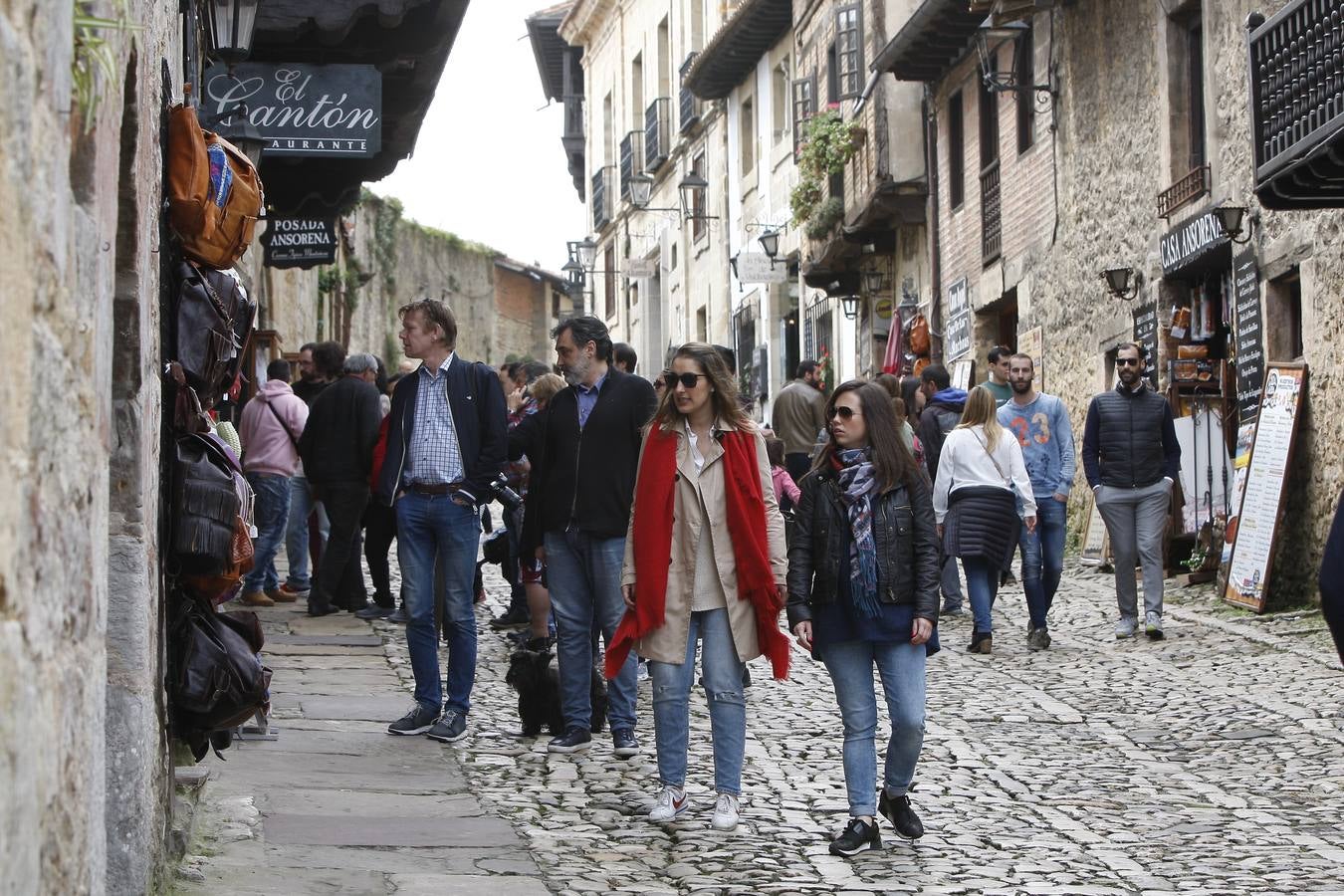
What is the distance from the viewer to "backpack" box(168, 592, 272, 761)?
214 inches

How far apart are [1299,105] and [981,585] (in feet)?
11.8

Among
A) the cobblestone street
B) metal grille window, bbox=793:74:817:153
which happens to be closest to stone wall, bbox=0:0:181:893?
the cobblestone street

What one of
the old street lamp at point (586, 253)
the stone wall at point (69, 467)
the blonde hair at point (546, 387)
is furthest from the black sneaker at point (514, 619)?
the old street lamp at point (586, 253)

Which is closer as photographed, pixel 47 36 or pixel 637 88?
pixel 47 36

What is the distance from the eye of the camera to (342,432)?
12.0 metres

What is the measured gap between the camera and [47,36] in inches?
109

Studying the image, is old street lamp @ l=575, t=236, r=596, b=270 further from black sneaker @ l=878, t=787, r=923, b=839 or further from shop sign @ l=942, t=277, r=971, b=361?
black sneaker @ l=878, t=787, r=923, b=839

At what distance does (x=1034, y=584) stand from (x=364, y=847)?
6089mm

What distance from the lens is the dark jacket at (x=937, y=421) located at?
43.5 ft

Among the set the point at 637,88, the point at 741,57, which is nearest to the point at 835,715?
the point at 741,57

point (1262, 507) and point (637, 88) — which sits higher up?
point (637, 88)

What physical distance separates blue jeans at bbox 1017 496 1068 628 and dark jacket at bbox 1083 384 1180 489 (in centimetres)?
30

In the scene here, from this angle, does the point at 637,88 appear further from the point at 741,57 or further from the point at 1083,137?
the point at 1083,137

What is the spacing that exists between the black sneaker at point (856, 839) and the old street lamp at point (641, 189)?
3389 cm
